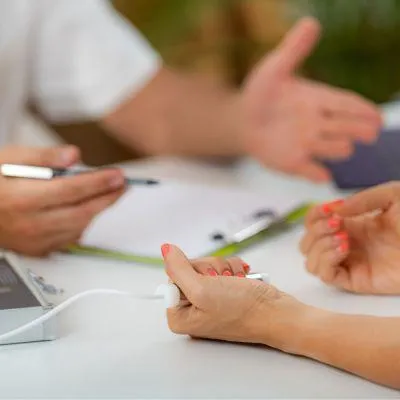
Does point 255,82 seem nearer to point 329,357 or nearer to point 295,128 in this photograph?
point 295,128

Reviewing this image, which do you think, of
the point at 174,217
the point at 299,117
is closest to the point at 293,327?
the point at 174,217

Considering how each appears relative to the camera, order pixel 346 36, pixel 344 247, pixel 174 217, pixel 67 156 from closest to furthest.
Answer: pixel 344 247 < pixel 67 156 < pixel 174 217 < pixel 346 36

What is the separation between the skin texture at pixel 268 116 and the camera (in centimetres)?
117

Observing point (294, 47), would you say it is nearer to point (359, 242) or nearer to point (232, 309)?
point (359, 242)

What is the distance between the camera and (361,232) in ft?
2.73

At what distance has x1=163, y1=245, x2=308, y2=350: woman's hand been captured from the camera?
2.18 ft

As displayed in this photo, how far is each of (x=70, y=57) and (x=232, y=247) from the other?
0.70 m

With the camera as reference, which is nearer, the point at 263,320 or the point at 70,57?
the point at 263,320

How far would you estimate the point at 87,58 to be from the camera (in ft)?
4.93

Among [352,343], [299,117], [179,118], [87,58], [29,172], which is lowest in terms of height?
[352,343]

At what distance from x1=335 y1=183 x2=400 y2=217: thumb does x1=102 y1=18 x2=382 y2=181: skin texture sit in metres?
0.34

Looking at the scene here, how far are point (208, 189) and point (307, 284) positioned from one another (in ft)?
1.02

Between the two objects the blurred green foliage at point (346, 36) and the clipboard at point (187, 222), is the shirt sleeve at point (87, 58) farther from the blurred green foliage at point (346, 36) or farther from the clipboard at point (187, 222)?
the blurred green foliage at point (346, 36)

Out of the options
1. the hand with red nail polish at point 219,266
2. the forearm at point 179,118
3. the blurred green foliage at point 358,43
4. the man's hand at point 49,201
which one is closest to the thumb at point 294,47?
the forearm at point 179,118
